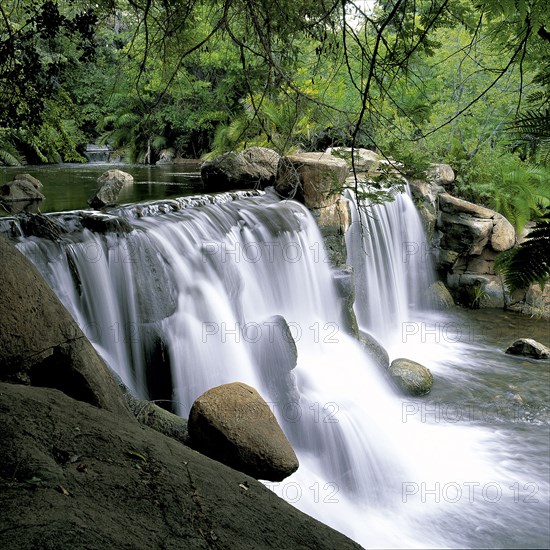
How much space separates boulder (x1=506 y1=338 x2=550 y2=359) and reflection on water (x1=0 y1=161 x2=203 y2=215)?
6.51 metres

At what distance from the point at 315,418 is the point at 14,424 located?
463 cm

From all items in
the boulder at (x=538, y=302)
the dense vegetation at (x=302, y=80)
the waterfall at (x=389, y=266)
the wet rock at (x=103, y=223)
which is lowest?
the boulder at (x=538, y=302)

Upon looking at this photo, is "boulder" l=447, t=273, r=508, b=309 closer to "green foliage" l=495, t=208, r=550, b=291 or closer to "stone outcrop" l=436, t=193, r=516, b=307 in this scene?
"stone outcrop" l=436, t=193, r=516, b=307

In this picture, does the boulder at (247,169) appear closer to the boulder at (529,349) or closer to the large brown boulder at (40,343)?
the boulder at (529,349)

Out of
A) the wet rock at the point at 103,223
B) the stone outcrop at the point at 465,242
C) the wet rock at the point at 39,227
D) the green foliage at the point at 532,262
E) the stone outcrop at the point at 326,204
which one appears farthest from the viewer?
the stone outcrop at the point at 465,242

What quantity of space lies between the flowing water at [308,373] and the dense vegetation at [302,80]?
5.12 feet

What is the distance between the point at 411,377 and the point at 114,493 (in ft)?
21.3

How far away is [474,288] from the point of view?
11867 millimetres

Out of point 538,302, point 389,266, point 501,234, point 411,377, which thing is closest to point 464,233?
point 501,234

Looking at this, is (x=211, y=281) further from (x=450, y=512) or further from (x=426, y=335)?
(x=426, y=335)

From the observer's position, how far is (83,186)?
41.6ft

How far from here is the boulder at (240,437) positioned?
12.8 feet

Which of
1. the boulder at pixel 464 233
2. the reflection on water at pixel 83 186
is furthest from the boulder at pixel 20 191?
the boulder at pixel 464 233

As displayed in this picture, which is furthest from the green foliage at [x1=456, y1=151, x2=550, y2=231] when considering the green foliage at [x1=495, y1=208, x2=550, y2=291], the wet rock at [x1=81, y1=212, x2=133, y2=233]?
the green foliage at [x1=495, y1=208, x2=550, y2=291]
